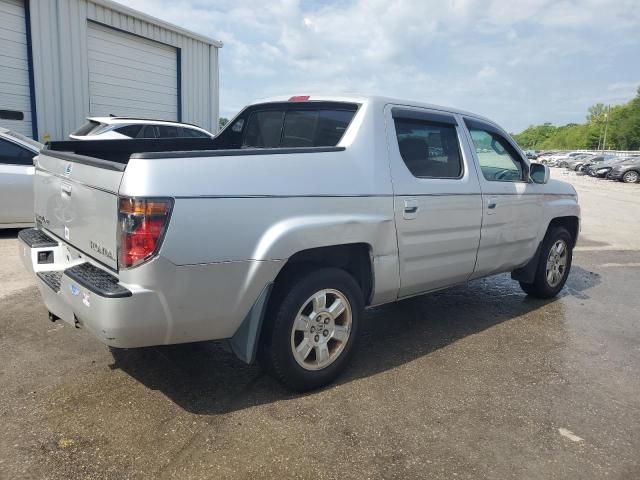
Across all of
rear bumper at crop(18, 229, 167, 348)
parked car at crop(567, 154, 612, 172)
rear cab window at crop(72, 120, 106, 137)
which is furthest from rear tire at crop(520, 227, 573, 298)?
parked car at crop(567, 154, 612, 172)

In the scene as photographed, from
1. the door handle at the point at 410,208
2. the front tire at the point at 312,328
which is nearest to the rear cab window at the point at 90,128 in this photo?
the door handle at the point at 410,208

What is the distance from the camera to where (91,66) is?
41.4ft

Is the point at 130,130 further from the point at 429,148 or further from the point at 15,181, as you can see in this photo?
the point at 429,148

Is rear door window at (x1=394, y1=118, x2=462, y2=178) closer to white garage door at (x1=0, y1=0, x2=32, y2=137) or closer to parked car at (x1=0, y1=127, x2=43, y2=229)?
parked car at (x1=0, y1=127, x2=43, y2=229)

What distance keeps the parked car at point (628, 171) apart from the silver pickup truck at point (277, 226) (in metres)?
Result: 28.3

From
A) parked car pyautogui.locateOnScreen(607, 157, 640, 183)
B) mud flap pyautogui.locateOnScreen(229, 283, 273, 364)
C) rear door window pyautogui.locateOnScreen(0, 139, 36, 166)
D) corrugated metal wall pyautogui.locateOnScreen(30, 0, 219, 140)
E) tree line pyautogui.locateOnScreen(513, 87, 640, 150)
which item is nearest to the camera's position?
mud flap pyautogui.locateOnScreen(229, 283, 273, 364)

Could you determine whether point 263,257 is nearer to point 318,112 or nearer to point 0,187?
point 318,112

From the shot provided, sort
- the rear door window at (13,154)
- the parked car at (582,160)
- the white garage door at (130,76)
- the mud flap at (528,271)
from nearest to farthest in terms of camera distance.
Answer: the mud flap at (528,271)
the rear door window at (13,154)
the white garage door at (130,76)
the parked car at (582,160)

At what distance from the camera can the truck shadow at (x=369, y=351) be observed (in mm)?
3248

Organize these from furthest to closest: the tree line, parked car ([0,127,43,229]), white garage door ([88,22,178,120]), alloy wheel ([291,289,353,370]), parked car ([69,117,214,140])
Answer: the tree line < white garage door ([88,22,178,120]) < parked car ([69,117,214,140]) < parked car ([0,127,43,229]) < alloy wheel ([291,289,353,370])

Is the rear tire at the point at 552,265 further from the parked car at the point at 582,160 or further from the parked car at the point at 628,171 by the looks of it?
the parked car at the point at 582,160

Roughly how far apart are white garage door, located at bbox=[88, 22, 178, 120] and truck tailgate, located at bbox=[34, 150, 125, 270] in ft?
34.2

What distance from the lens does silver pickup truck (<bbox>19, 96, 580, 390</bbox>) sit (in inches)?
101

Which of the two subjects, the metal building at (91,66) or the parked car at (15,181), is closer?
the parked car at (15,181)
